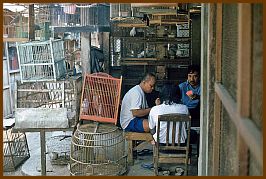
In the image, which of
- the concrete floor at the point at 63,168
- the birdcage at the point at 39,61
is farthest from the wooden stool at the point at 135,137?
the birdcage at the point at 39,61

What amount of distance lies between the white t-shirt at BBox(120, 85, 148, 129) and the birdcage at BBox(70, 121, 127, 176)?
190mm

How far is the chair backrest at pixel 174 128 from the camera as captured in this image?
495 cm

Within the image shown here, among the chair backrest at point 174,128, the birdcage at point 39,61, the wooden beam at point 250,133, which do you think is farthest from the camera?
the birdcage at point 39,61

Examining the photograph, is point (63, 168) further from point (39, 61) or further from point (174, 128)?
point (174, 128)

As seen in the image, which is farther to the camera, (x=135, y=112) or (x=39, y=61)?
(x=39, y=61)

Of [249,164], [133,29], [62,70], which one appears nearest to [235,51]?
[249,164]

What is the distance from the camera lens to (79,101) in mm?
6254

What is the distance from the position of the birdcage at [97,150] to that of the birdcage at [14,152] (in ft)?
4.03

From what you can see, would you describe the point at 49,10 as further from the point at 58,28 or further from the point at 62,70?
the point at 62,70

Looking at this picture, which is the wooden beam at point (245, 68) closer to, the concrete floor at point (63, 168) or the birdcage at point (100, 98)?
the concrete floor at point (63, 168)

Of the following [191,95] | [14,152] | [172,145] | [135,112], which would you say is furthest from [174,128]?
[14,152]

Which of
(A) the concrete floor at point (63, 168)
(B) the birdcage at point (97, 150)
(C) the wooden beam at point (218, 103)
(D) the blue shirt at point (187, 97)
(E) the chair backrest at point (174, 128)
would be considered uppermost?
(C) the wooden beam at point (218, 103)

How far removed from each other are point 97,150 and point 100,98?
0.73 metres

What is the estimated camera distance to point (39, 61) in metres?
6.47
